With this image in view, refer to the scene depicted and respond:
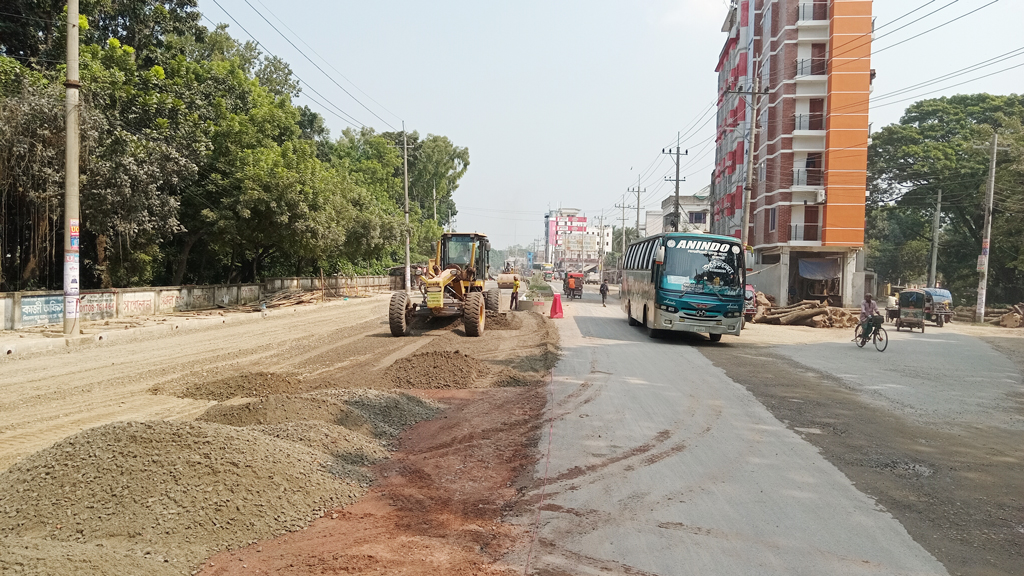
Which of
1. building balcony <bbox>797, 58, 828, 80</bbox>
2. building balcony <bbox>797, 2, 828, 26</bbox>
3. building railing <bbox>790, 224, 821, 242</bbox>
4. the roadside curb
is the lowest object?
the roadside curb

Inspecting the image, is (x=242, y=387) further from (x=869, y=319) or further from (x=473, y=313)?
(x=869, y=319)

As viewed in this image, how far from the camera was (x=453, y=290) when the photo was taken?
64.9 ft

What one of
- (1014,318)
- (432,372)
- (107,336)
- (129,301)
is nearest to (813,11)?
(1014,318)

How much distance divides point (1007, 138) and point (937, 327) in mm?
16236

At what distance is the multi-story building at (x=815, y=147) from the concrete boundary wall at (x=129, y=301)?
31507 mm

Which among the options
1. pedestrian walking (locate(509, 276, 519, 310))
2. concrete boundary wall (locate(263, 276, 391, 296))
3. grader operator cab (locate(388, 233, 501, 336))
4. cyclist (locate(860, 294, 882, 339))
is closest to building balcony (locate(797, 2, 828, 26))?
pedestrian walking (locate(509, 276, 519, 310))

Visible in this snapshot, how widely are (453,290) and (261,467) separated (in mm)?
14341

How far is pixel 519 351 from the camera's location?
1603 centimetres

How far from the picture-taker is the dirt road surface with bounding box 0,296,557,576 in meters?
4.48

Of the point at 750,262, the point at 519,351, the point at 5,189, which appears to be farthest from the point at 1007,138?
the point at 5,189

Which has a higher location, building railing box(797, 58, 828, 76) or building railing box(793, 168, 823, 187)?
building railing box(797, 58, 828, 76)

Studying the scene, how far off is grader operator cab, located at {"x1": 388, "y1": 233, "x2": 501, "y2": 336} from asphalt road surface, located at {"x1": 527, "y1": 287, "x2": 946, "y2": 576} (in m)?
8.57

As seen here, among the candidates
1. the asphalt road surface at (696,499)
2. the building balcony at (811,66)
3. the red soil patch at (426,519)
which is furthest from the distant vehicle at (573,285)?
the red soil patch at (426,519)

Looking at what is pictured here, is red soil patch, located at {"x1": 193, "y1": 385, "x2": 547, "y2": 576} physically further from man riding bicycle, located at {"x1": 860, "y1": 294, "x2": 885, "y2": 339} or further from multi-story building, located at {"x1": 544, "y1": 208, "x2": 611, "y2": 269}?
multi-story building, located at {"x1": 544, "y1": 208, "x2": 611, "y2": 269}
